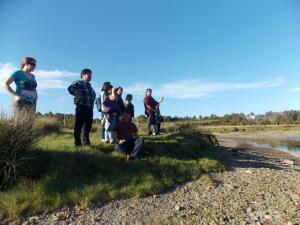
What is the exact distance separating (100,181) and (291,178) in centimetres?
525

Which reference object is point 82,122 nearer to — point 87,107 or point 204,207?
point 87,107

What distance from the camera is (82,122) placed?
8.06 metres

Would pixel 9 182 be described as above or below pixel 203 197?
above

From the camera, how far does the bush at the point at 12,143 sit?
5938 millimetres

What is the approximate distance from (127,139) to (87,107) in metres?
1.26

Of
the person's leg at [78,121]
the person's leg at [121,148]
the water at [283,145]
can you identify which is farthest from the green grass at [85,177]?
the water at [283,145]

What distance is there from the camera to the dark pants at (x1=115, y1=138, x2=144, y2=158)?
314 inches

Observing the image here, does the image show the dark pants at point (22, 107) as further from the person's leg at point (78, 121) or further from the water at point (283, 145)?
the water at point (283, 145)

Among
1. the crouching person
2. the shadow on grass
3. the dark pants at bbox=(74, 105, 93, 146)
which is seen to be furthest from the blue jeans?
the shadow on grass

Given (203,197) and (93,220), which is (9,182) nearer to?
(93,220)

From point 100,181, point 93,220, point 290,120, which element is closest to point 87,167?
point 100,181

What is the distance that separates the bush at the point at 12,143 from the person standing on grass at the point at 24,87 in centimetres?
36

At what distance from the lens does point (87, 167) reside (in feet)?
22.7

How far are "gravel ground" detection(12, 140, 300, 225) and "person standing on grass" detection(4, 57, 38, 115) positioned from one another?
8.66 ft
